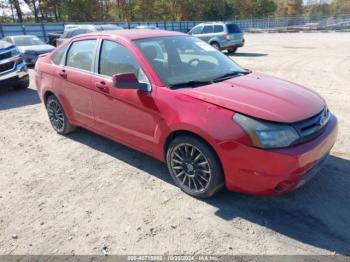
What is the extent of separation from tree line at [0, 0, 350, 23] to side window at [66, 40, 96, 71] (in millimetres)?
43135

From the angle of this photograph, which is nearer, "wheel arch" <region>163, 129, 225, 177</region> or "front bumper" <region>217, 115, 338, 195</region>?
"front bumper" <region>217, 115, 338, 195</region>

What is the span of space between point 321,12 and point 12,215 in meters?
100

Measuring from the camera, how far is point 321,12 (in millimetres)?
88375

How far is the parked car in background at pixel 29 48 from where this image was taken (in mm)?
13789

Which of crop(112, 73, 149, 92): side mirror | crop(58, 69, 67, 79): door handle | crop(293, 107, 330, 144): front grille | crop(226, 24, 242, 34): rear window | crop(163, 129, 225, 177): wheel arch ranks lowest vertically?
crop(163, 129, 225, 177): wheel arch

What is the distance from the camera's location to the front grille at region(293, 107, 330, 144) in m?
3.02

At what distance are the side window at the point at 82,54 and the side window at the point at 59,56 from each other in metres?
0.18

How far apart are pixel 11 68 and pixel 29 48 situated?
5.69 metres

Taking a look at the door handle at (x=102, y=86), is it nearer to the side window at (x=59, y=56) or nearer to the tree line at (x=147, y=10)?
the side window at (x=59, y=56)

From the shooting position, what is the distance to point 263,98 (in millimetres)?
3299

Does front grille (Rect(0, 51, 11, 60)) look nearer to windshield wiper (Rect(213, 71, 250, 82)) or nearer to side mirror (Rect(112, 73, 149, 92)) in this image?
side mirror (Rect(112, 73, 149, 92))

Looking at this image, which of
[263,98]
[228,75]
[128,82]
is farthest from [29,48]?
[263,98]

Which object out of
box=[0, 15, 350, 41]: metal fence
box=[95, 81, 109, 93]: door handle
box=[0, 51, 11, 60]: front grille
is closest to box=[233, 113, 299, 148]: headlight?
box=[95, 81, 109, 93]: door handle

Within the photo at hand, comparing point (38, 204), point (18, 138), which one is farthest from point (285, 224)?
point (18, 138)
